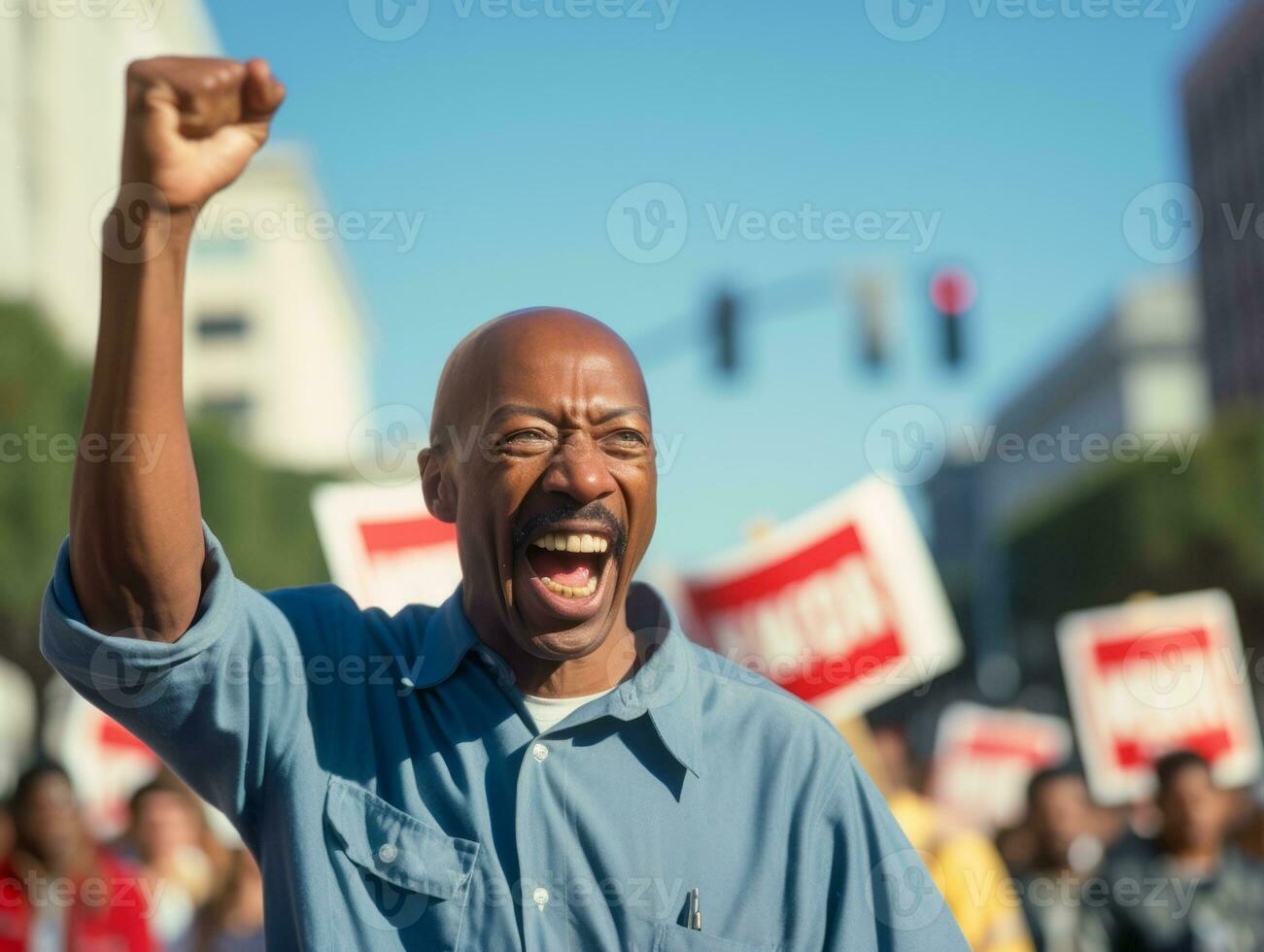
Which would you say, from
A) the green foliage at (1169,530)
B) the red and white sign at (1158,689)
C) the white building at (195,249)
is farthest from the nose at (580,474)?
the green foliage at (1169,530)

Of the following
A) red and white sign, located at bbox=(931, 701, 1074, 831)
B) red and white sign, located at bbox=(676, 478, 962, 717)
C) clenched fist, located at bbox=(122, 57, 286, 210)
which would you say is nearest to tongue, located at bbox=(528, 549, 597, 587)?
clenched fist, located at bbox=(122, 57, 286, 210)

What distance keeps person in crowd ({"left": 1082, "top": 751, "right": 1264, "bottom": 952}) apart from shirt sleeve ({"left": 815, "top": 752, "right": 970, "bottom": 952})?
14.0ft

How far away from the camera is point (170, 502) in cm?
189

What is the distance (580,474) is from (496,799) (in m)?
0.43

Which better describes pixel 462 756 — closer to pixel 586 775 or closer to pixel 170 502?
pixel 586 775

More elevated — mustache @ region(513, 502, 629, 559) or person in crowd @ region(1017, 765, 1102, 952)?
mustache @ region(513, 502, 629, 559)

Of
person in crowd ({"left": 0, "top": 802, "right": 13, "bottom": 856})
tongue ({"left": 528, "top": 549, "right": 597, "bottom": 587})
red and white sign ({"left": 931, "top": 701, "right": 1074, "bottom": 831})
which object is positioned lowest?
red and white sign ({"left": 931, "top": 701, "right": 1074, "bottom": 831})

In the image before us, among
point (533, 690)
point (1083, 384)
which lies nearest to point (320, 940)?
point (533, 690)

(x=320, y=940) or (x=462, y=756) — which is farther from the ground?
(x=462, y=756)

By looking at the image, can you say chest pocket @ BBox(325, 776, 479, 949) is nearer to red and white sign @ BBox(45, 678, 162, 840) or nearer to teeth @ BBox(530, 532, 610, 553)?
teeth @ BBox(530, 532, 610, 553)

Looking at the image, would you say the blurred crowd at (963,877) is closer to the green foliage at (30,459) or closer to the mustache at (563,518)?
the mustache at (563,518)

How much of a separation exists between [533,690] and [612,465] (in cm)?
33

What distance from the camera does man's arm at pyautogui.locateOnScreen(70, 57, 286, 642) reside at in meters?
1.77

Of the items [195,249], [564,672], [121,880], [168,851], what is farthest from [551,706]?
[195,249]
